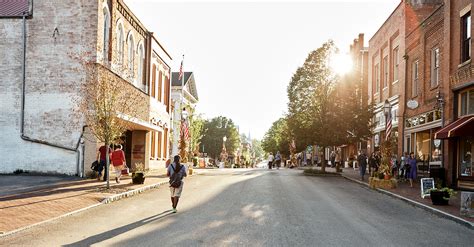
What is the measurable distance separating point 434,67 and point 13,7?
66.6 ft

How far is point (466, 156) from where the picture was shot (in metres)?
21.4

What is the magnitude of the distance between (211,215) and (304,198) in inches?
211

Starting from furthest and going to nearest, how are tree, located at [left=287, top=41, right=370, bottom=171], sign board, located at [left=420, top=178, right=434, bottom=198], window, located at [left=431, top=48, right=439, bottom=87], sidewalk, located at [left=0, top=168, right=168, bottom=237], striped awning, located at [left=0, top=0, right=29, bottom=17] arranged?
tree, located at [left=287, top=41, right=370, bottom=171], window, located at [left=431, top=48, right=439, bottom=87], striped awning, located at [left=0, top=0, right=29, bottom=17], sign board, located at [left=420, top=178, right=434, bottom=198], sidewalk, located at [left=0, top=168, right=168, bottom=237]

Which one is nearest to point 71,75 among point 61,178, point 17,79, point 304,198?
point 17,79

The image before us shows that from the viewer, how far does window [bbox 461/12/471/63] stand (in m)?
21.6

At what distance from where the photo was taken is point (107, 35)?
2406cm

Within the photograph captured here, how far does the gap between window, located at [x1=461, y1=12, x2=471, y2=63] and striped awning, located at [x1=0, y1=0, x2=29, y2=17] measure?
61.8 feet

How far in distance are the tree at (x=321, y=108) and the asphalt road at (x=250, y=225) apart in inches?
638

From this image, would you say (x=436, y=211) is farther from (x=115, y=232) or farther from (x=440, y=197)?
(x=115, y=232)

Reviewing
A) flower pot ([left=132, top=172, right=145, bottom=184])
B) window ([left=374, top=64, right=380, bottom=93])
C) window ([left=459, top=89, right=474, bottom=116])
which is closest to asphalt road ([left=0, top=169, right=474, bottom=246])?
flower pot ([left=132, top=172, right=145, bottom=184])

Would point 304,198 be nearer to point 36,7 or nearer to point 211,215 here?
point 211,215

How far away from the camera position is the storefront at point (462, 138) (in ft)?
65.7

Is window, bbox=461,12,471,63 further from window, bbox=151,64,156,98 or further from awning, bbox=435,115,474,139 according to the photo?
window, bbox=151,64,156,98

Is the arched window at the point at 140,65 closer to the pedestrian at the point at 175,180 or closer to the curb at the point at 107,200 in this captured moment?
the curb at the point at 107,200
